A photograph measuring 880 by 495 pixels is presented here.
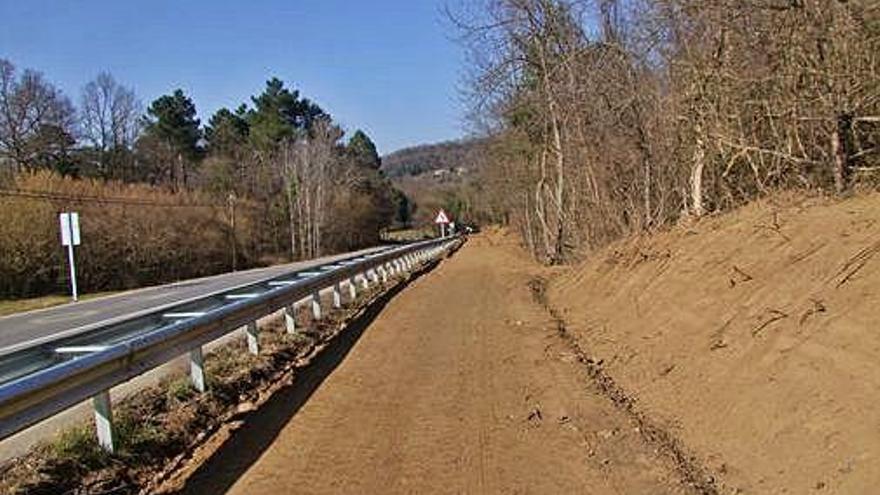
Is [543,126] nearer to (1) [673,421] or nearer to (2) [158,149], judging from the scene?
(1) [673,421]

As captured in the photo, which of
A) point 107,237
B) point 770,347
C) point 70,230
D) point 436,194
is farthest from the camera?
point 436,194

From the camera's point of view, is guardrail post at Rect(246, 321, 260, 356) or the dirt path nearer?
the dirt path

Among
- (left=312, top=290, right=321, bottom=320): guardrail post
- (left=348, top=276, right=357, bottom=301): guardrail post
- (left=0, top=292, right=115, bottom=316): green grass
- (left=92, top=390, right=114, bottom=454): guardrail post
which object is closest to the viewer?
(left=92, top=390, right=114, bottom=454): guardrail post

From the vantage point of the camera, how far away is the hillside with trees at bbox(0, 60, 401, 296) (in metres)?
52.7

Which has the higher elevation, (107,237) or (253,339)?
(107,237)

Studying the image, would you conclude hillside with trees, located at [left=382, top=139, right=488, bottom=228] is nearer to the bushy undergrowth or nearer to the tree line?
the bushy undergrowth

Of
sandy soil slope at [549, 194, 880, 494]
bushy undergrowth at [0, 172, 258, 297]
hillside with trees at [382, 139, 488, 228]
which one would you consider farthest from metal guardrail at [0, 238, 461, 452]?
hillside with trees at [382, 139, 488, 228]

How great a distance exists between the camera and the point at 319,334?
15727 millimetres

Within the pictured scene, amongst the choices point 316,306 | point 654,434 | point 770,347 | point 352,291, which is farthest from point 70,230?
point 770,347

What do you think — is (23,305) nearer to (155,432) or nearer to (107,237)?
(107,237)

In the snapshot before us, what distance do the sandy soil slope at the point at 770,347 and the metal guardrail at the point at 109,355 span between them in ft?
14.3

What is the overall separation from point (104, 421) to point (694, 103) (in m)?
11.7

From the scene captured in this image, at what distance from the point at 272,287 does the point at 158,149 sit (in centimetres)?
9463

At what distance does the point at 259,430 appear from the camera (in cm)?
839
